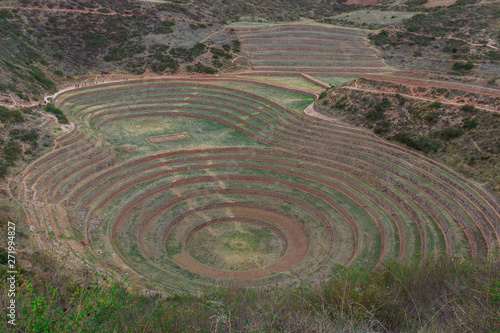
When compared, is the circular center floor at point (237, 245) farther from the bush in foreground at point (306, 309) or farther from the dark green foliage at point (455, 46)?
the dark green foliage at point (455, 46)

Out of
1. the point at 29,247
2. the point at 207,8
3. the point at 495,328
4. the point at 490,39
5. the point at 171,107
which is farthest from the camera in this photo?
the point at 207,8

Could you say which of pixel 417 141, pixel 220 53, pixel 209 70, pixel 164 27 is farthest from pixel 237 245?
pixel 164 27

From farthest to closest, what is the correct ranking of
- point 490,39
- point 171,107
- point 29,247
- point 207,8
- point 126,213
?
1. point 207,8
2. point 490,39
3. point 171,107
4. point 126,213
5. point 29,247

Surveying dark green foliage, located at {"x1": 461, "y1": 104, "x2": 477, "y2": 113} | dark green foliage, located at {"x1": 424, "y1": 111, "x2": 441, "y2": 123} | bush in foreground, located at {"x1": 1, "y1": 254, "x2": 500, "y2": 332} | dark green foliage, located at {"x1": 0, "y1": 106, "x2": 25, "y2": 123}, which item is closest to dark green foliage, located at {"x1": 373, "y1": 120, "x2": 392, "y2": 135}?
dark green foliage, located at {"x1": 424, "y1": 111, "x2": 441, "y2": 123}

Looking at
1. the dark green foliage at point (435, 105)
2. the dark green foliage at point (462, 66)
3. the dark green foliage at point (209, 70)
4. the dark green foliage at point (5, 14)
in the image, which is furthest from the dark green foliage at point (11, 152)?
the dark green foliage at point (462, 66)

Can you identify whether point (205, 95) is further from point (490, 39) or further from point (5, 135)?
point (490, 39)

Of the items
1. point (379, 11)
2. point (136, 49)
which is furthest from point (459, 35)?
point (136, 49)
